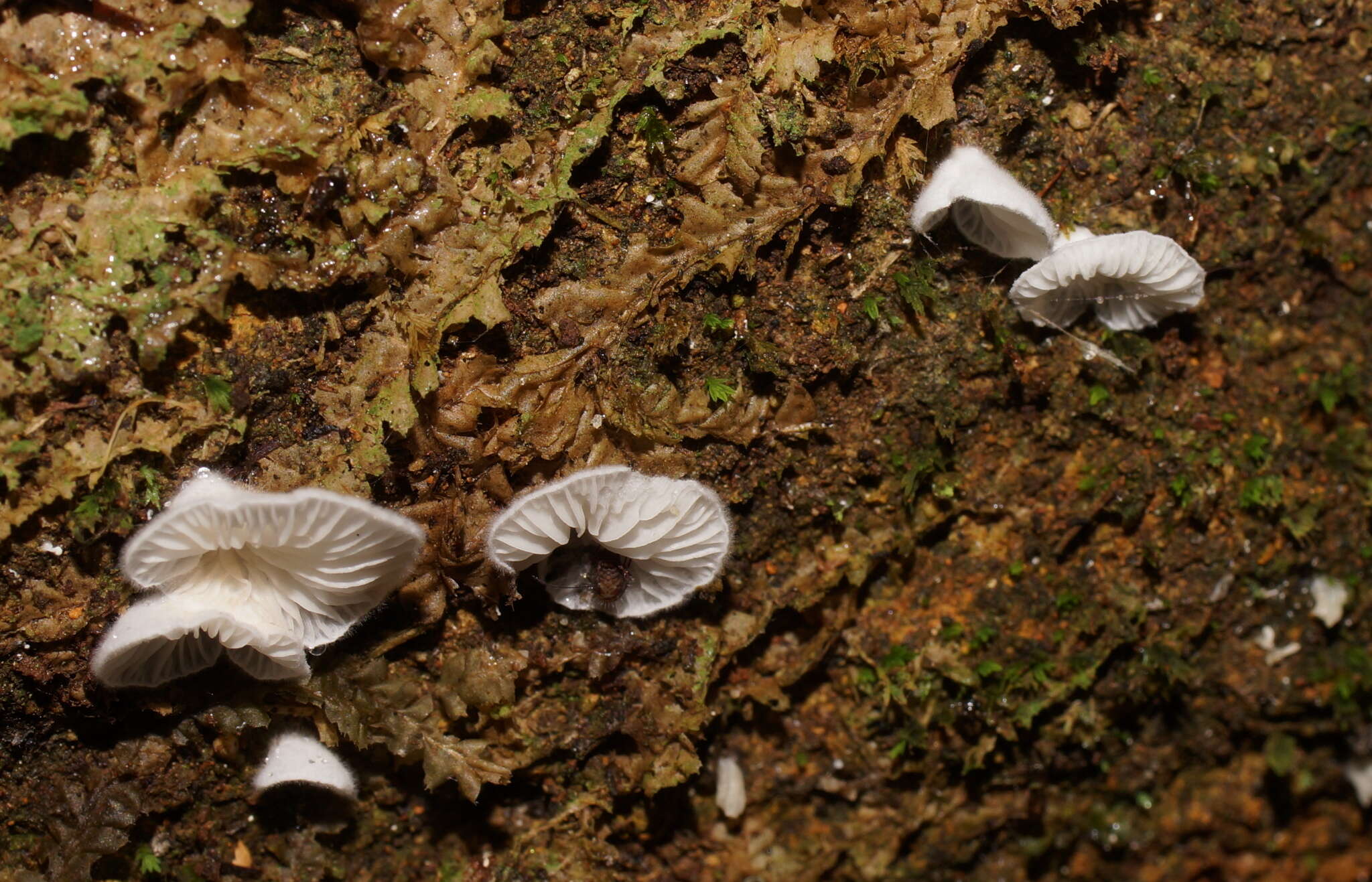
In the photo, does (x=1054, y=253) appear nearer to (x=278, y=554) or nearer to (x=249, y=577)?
(x=278, y=554)

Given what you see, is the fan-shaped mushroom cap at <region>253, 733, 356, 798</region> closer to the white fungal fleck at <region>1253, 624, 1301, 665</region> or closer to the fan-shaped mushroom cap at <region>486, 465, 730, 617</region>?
the fan-shaped mushroom cap at <region>486, 465, 730, 617</region>

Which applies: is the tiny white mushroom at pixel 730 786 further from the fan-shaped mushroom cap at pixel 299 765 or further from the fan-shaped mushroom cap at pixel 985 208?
the fan-shaped mushroom cap at pixel 985 208

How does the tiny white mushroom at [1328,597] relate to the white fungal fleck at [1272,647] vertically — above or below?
above

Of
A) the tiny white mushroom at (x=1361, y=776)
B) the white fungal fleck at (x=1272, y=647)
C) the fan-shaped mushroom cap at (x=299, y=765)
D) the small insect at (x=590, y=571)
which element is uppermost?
the small insect at (x=590, y=571)

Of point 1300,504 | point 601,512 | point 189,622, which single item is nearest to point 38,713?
point 189,622

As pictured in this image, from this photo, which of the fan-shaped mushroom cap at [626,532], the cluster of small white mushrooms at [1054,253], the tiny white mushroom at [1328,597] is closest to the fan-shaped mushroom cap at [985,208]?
the cluster of small white mushrooms at [1054,253]

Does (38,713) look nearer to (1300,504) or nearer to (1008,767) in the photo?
(1008,767)

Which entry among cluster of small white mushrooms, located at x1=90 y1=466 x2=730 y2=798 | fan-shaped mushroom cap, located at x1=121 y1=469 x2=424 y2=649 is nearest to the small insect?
cluster of small white mushrooms, located at x1=90 y1=466 x2=730 y2=798
